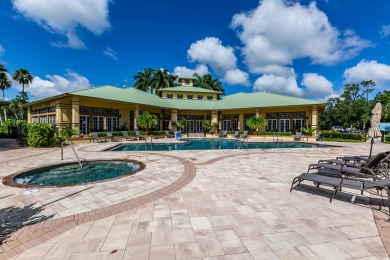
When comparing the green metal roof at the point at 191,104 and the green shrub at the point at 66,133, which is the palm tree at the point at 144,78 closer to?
the green metal roof at the point at 191,104

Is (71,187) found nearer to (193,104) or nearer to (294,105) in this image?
(294,105)

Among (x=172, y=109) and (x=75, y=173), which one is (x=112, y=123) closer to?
(x=172, y=109)

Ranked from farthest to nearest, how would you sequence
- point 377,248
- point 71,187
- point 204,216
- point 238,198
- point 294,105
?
1. point 294,105
2. point 71,187
3. point 238,198
4. point 204,216
5. point 377,248

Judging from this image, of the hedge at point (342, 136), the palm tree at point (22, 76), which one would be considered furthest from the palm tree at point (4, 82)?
the hedge at point (342, 136)

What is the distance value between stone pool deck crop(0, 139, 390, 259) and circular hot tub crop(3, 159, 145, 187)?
3.85ft

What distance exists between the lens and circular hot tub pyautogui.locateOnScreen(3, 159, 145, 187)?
22.7ft

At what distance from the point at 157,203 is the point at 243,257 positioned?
2.47m

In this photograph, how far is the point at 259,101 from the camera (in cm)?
2889

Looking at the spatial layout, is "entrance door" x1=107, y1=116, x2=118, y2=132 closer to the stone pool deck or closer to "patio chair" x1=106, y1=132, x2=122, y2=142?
"patio chair" x1=106, y1=132, x2=122, y2=142

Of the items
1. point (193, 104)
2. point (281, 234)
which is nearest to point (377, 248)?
point (281, 234)

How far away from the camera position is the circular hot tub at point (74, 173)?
6.91 metres

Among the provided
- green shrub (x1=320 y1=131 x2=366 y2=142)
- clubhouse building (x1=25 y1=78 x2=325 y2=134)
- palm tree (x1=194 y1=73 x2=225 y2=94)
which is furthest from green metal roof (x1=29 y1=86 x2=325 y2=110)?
palm tree (x1=194 y1=73 x2=225 y2=94)

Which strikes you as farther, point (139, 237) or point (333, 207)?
point (333, 207)

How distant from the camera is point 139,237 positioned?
329 cm
